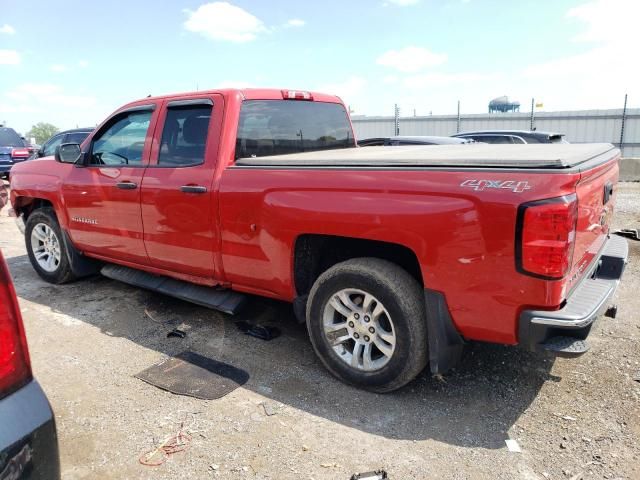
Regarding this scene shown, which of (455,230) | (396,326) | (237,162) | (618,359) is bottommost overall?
(618,359)

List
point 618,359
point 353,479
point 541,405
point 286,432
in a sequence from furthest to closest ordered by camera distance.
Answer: point 618,359 < point 541,405 < point 286,432 < point 353,479

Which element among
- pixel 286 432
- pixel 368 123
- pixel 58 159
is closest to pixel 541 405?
pixel 286 432

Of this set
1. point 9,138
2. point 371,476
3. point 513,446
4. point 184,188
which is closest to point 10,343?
point 371,476

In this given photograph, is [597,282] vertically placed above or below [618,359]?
above

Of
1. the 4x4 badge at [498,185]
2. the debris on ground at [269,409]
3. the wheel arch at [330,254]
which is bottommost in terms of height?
the debris on ground at [269,409]

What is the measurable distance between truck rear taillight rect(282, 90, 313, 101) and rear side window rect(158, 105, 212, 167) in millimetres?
718

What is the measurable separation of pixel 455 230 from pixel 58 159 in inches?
157

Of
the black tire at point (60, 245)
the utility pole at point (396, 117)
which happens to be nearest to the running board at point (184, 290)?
the black tire at point (60, 245)

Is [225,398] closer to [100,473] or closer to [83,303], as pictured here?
[100,473]

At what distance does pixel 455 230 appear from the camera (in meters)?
2.58

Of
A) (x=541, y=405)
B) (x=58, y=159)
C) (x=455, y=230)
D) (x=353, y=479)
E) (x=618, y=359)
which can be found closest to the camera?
(x=353, y=479)

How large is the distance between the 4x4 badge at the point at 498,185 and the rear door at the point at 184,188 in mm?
1851

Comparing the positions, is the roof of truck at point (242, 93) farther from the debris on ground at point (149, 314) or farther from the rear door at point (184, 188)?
the debris on ground at point (149, 314)

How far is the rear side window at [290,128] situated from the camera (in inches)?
151
